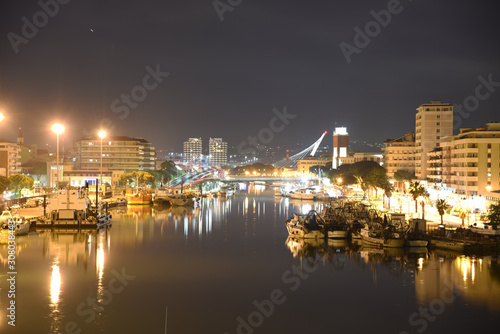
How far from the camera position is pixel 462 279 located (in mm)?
15602

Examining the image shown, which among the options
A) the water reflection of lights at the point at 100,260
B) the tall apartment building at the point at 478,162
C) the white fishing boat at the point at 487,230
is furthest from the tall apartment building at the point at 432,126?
the water reflection of lights at the point at 100,260

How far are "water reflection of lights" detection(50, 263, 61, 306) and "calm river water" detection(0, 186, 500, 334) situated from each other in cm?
3

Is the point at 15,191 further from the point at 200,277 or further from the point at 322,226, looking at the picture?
the point at 200,277

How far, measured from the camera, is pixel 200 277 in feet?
54.1

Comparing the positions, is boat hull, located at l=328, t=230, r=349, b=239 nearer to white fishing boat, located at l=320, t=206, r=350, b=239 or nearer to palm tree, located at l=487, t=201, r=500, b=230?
white fishing boat, located at l=320, t=206, r=350, b=239

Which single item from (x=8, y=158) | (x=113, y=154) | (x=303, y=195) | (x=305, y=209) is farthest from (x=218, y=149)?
(x=305, y=209)

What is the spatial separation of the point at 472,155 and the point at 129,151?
4648 centimetres

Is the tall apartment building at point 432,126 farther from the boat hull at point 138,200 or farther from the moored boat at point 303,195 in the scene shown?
the boat hull at point 138,200
